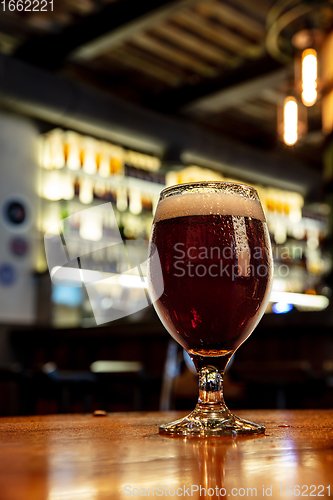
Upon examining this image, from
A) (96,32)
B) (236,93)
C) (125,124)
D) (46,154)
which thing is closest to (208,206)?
(96,32)

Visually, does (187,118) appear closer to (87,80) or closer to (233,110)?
(233,110)

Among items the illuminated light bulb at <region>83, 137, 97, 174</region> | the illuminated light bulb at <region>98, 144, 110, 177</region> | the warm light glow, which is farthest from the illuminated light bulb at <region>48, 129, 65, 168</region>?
the warm light glow

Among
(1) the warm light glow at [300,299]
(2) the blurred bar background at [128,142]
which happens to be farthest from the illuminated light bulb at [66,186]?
(1) the warm light glow at [300,299]

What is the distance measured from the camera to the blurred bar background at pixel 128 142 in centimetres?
413

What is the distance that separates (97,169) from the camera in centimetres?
691

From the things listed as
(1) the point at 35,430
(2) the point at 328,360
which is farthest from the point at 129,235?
(1) the point at 35,430

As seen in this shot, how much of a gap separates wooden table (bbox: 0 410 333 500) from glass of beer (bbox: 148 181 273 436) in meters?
0.10

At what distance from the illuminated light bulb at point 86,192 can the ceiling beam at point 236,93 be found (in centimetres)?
148

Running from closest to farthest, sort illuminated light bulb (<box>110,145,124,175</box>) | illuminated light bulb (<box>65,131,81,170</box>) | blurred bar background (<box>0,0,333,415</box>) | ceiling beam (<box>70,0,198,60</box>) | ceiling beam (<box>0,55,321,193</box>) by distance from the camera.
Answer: blurred bar background (<box>0,0,333,415</box>)
ceiling beam (<box>70,0,198,60</box>)
ceiling beam (<box>0,55,321,193</box>)
illuminated light bulb (<box>65,131,81,170</box>)
illuminated light bulb (<box>110,145,124,175</box>)

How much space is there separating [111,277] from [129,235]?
0.56m

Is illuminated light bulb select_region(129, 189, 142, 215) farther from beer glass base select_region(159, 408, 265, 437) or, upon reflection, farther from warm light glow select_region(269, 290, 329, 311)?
beer glass base select_region(159, 408, 265, 437)

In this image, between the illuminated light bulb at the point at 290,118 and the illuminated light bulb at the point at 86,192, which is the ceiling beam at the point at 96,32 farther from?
the illuminated light bulb at the point at 86,192
